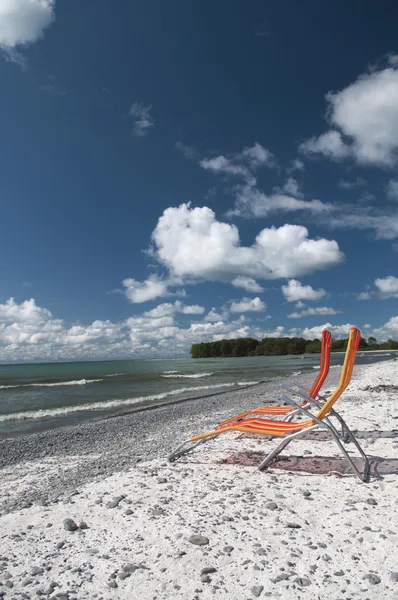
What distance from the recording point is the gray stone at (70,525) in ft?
12.1

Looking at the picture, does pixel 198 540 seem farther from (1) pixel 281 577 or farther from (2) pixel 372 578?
(2) pixel 372 578

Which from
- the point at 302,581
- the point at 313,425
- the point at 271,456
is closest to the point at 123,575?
the point at 302,581

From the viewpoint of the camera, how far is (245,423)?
18.3 ft

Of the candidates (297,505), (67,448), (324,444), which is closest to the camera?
(297,505)

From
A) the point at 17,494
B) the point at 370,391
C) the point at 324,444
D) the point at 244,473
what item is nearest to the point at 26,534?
the point at 17,494

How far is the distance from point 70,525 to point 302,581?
2.27 metres

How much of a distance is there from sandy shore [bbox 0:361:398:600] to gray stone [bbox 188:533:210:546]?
0.04ft

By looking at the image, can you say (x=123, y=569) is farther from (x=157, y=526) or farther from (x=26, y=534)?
(x=26, y=534)

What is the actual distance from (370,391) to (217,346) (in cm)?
15426

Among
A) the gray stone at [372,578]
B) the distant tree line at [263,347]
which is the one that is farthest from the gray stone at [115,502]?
the distant tree line at [263,347]

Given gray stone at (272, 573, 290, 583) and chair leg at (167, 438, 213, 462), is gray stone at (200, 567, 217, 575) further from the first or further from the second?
chair leg at (167, 438, 213, 462)

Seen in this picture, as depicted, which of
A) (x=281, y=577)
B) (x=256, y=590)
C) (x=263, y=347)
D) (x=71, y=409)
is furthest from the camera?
(x=263, y=347)

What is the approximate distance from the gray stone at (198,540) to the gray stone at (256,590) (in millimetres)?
688

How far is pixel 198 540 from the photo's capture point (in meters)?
3.37
